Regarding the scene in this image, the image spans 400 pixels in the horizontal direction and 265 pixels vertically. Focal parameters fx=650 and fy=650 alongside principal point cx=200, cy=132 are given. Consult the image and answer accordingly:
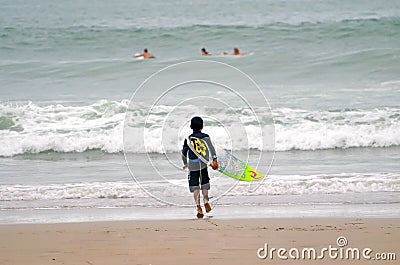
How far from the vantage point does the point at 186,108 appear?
11.2 m

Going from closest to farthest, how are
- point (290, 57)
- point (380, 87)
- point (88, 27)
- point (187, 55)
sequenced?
point (380, 87), point (290, 57), point (187, 55), point (88, 27)

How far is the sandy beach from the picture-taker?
191 inches

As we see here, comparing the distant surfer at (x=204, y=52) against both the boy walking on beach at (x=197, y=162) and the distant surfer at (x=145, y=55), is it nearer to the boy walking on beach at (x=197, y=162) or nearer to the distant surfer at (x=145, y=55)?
the distant surfer at (x=145, y=55)

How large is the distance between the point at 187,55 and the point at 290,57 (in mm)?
3606

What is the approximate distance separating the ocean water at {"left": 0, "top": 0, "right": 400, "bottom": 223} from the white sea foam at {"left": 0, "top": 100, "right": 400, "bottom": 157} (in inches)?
1.4

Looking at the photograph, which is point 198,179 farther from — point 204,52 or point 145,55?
point 204,52

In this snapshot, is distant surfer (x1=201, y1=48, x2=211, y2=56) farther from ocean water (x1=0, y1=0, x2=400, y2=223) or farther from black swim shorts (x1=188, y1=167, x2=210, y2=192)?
black swim shorts (x1=188, y1=167, x2=210, y2=192)

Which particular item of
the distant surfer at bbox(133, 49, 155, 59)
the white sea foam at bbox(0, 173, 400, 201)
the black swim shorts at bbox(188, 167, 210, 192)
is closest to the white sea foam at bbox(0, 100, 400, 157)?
the white sea foam at bbox(0, 173, 400, 201)

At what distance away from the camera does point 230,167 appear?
22.0 feet

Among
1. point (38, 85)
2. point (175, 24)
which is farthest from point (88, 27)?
point (38, 85)

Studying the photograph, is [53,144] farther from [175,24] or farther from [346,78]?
[175,24]

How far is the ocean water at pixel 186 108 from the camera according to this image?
7398 mm

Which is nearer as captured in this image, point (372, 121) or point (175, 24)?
point (372, 121)

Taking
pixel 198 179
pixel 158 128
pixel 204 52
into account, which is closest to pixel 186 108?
pixel 158 128
